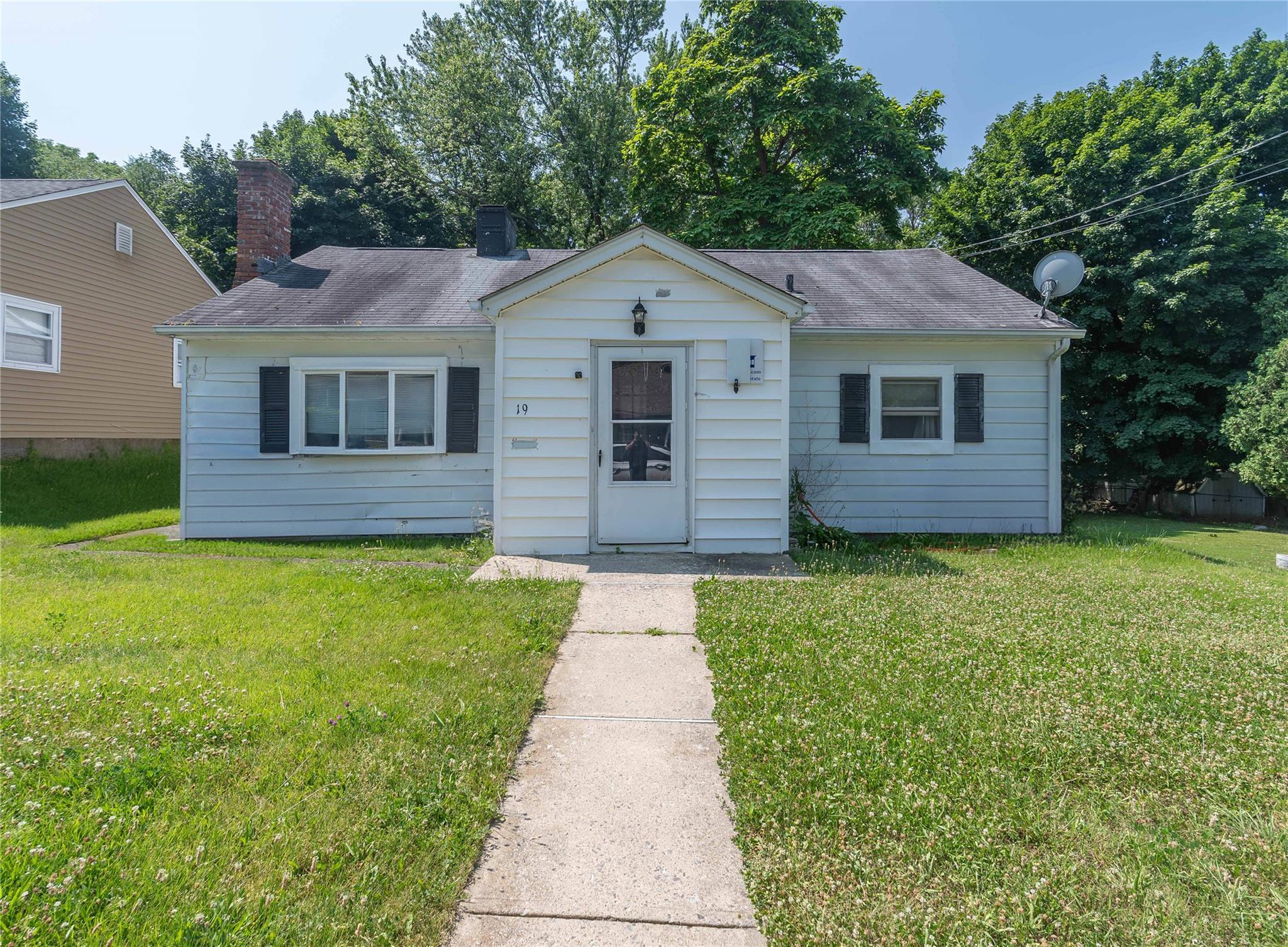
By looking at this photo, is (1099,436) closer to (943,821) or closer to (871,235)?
(871,235)

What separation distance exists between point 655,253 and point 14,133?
3923 cm

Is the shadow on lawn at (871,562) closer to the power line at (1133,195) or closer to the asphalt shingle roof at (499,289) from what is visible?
the asphalt shingle roof at (499,289)

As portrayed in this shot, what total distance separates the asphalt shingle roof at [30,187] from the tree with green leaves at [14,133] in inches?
880

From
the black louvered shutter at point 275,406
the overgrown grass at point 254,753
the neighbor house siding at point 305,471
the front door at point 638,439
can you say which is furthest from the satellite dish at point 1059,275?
the black louvered shutter at point 275,406

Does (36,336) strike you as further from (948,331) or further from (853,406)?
(948,331)

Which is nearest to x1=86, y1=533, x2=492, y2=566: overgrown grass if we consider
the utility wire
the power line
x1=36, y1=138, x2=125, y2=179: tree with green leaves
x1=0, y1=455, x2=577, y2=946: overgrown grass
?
x1=0, y1=455, x2=577, y2=946: overgrown grass

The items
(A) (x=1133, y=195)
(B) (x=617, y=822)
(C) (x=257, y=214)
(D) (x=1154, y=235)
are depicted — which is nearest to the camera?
(B) (x=617, y=822)

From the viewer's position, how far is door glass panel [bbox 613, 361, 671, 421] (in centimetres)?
714

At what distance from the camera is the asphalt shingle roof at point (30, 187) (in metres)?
11.6

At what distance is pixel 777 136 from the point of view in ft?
67.2

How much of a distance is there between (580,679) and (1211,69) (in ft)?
77.8

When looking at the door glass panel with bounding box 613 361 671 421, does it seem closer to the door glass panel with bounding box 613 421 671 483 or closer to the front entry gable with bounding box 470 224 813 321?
the door glass panel with bounding box 613 421 671 483

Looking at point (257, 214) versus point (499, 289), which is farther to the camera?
point (257, 214)

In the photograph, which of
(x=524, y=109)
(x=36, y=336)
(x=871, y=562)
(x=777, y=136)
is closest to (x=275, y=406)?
(x=36, y=336)
